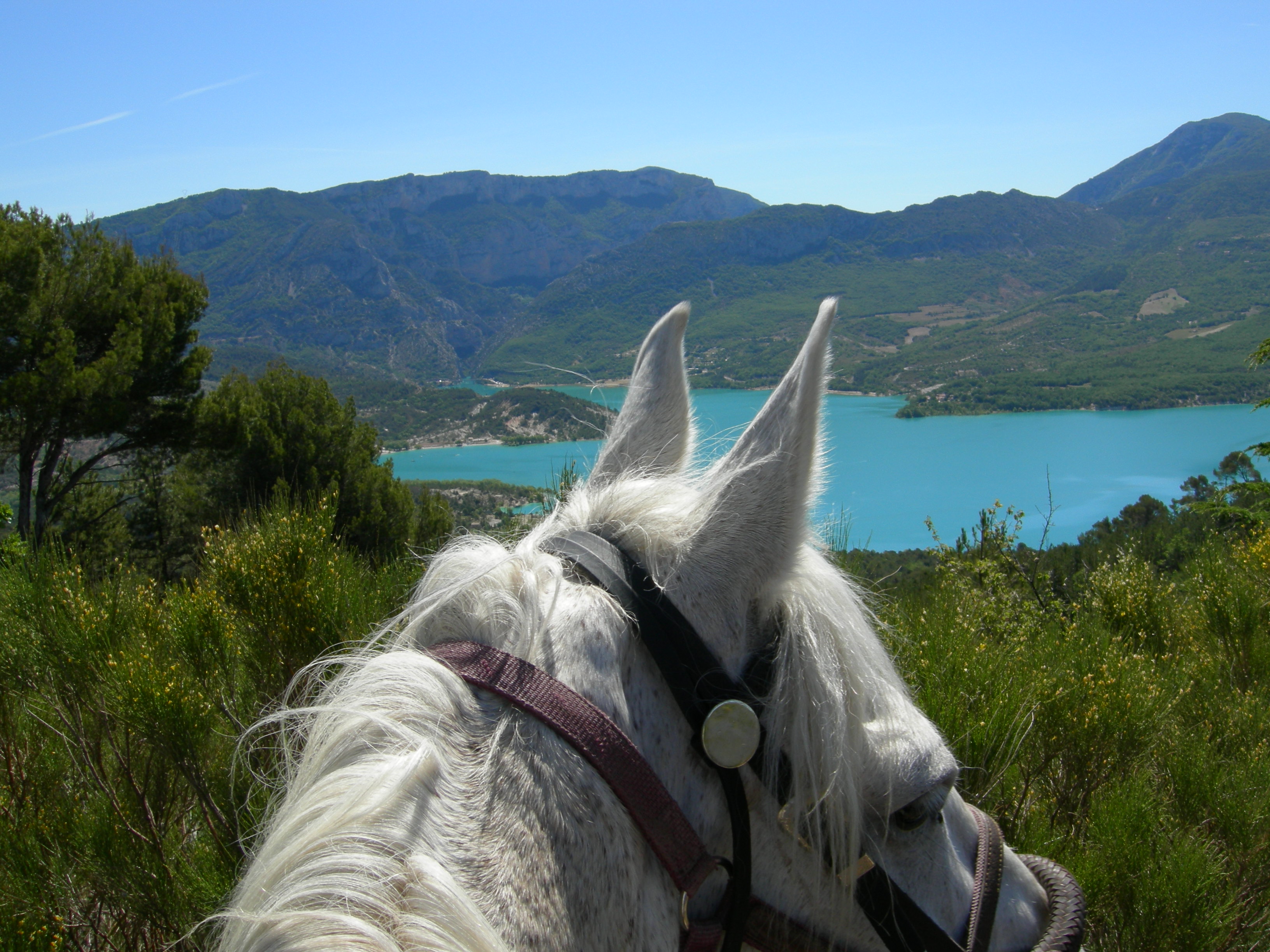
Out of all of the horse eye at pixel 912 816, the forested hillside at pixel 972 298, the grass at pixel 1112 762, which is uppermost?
the forested hillside at pixel 972 298

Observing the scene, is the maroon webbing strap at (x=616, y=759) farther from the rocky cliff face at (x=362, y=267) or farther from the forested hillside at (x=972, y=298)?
the rocky cliff face at (x=362, y=267)

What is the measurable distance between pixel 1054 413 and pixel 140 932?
82.6m

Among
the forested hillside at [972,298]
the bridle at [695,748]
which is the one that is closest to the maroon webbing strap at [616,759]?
the bridle at [695,748]

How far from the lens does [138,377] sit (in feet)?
37.1

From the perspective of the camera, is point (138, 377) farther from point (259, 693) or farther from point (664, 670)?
point (664, 670)

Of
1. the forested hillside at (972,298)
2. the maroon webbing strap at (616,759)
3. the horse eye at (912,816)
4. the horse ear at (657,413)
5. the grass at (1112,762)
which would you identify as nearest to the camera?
the maroon webbing strap at (616,759)

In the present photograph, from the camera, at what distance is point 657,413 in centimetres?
149

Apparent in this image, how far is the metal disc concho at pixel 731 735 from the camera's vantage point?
957 mm

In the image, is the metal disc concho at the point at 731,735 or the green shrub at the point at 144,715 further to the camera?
the green shrub at the point at 144,715

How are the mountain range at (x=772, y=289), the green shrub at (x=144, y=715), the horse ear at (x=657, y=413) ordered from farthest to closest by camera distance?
the mountain range at (x=772, y=289)
the green shrub at (x=144, y=715)
the horse ear at (x=657, y=413)

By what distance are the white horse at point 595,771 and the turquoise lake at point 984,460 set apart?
63.0 feet

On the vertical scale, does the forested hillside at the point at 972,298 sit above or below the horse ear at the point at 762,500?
above

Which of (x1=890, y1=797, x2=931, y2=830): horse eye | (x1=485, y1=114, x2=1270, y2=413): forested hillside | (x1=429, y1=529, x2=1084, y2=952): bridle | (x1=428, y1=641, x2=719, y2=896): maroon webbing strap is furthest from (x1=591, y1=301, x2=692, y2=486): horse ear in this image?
(x1=485, y1=114, x2=1270, y2=413): forested hillside

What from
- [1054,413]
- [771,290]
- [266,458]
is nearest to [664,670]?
[266,458]
